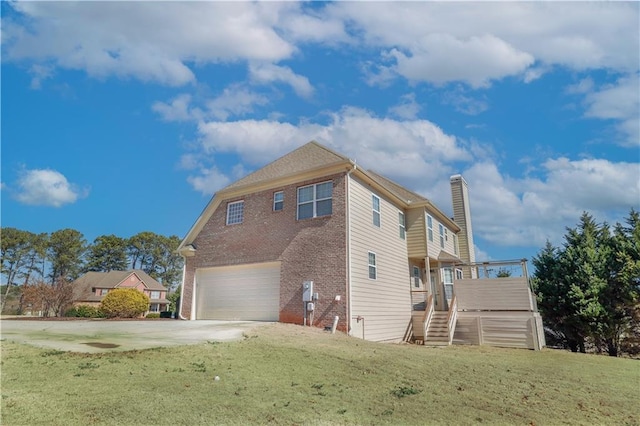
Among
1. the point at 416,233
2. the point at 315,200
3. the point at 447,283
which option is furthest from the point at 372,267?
the point at 447,283

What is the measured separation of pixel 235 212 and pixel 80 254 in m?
57.3

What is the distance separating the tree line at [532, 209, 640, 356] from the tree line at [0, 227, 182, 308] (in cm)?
4557

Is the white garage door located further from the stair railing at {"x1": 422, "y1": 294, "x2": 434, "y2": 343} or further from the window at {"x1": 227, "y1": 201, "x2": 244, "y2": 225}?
the stair railing at {"x1": 422, "y1": 294, "x2": 434, "y2": 343}

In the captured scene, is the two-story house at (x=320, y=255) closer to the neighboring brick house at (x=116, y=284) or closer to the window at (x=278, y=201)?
the window at (x=278, y=201)

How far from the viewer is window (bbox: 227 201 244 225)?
16.2 meters

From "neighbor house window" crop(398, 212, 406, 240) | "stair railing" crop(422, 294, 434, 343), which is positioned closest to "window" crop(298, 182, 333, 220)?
"neighbor house window" crop(398, 212, 406, 240)

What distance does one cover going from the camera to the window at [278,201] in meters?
14.9

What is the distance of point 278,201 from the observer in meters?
15.1

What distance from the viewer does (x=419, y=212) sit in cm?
1748

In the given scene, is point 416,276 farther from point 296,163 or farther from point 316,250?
point 296,163

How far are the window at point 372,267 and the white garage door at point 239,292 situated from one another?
368cm

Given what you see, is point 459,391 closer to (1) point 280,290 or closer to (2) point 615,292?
(1) point 280,290

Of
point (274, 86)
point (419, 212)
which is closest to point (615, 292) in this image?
point (419, 212)

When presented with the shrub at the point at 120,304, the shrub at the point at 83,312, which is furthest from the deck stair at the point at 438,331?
the shrub at the point at 83,312
